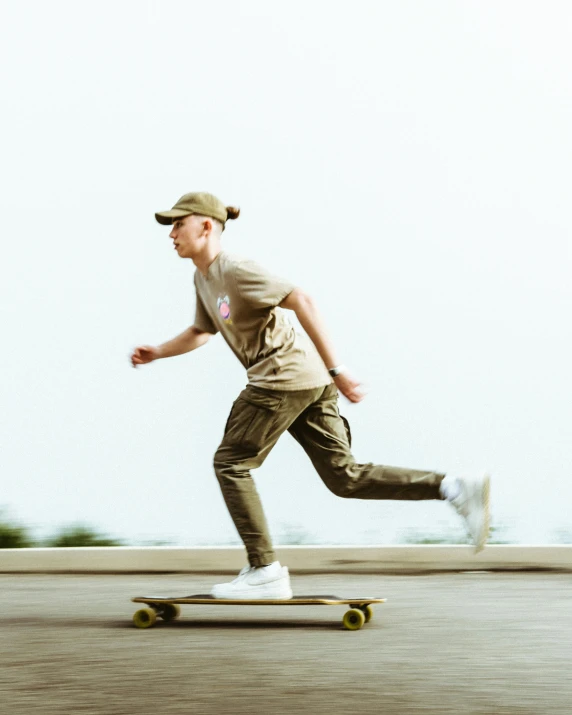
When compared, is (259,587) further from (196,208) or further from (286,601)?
(196,208)

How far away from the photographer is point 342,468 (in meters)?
5.21

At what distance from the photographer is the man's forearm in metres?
5.61

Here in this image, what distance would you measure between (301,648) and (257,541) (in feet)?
2.49

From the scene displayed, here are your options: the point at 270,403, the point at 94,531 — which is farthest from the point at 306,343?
the point at 94,531

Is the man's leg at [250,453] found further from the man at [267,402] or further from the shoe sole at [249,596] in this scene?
the shoe sole at [249,596]

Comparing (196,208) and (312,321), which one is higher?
(196,208)

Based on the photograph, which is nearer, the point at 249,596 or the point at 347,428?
the point at 249,596

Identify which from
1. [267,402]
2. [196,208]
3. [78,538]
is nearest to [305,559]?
[78,538]

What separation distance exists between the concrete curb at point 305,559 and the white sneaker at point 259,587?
82.3 inches

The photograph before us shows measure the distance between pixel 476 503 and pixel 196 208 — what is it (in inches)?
68.9

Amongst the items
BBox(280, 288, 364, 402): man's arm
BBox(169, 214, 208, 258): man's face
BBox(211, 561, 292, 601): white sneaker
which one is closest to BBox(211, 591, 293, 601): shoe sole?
BBox(211, 561, 292, 601): white sneaker

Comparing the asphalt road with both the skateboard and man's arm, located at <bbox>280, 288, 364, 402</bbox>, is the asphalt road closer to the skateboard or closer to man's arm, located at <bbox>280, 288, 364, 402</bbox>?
the skateboard

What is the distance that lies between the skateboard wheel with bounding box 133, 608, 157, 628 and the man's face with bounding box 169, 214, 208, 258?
5.03 feet

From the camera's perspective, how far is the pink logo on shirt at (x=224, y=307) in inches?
200
